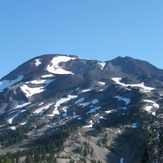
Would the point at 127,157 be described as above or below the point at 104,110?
below

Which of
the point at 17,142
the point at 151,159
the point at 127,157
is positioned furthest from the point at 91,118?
the point at 151,159

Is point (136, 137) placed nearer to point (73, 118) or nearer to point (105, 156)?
point (105, 156)

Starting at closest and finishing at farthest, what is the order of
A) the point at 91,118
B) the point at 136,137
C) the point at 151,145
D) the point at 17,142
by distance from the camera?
the point at 151,145, the point at 136,137, the point at 17,142, the point at 91,118

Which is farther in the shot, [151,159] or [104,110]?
[104,110]

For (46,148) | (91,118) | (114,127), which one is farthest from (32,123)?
(46,148)

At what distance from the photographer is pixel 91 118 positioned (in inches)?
6703

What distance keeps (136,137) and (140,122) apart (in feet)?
61.5

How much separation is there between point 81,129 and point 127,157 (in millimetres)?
36095

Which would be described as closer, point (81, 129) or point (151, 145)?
point (151, 145)

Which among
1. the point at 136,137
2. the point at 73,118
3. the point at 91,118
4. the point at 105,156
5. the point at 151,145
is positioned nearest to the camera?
the point at 151,145

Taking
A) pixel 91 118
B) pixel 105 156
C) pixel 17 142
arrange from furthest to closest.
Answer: pixel 91 118, pixel 17 142, pixel 105 156

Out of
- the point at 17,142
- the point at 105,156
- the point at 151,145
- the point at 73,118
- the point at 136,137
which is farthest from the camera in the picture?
the point at 73,118

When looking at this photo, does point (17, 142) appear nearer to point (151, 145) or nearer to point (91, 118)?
point (91, 118)

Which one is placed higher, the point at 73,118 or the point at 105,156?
the point at 73,118
